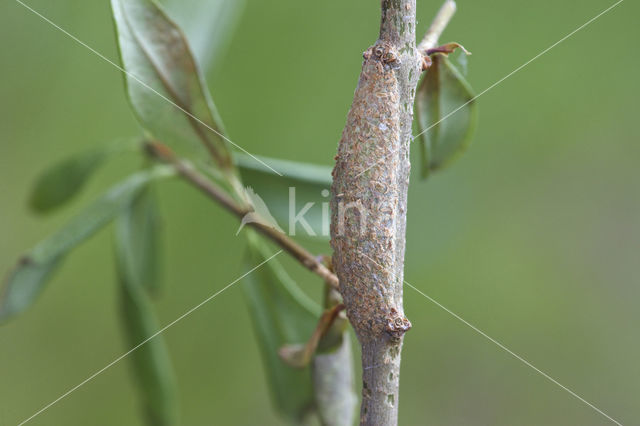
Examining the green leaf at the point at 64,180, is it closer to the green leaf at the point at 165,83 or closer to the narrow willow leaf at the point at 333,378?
the green leaf at the point at 165,83

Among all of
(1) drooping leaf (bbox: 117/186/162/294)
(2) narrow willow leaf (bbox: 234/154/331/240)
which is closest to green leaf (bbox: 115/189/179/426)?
(1) drooping leaf (bbox: 117/186/162/294)

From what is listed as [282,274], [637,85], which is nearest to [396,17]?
[282,274]

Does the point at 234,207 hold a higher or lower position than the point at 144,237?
higher

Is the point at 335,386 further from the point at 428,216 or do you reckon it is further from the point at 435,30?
the point at 428,216

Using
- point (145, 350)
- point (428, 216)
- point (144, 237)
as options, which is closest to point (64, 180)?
point (144, 237)

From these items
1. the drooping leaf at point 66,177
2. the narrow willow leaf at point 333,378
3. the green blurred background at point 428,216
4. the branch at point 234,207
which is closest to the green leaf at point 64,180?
the drooping leaf at point 66,177
